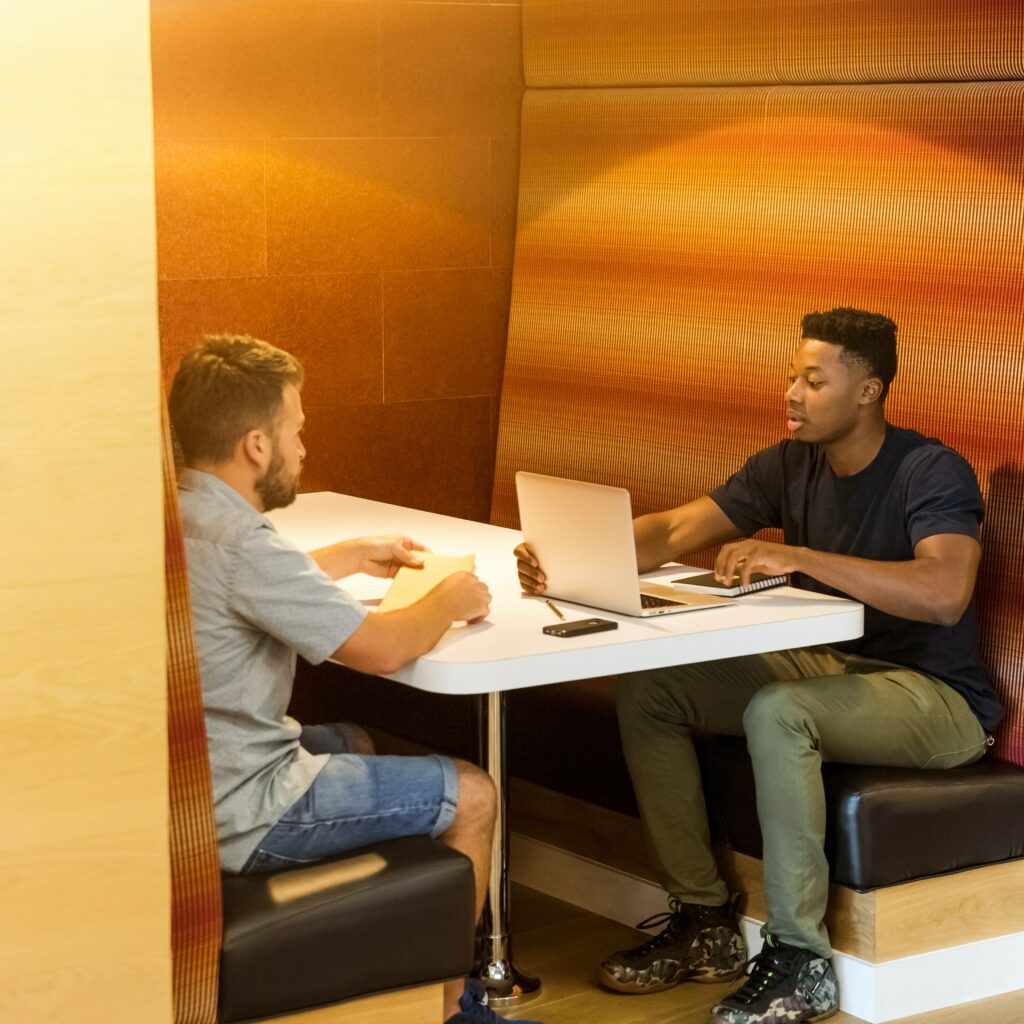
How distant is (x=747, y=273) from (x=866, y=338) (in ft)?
2.15

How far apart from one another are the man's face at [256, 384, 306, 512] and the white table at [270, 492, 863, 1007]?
33 centimetres

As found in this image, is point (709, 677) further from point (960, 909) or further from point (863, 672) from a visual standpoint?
point (960, 909)

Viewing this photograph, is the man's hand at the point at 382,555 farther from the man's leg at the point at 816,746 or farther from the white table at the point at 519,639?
the man's leg at the point at 816,746

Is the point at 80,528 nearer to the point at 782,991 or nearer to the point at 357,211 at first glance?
the point at 782,991

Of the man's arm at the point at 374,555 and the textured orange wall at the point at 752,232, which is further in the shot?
the textured orange wall at the point at 752,232

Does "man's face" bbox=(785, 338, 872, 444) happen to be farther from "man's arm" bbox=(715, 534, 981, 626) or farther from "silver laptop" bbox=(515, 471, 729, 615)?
"silver laptop" bbox=(515, 471, 729, 615)

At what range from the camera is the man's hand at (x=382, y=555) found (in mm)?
3092

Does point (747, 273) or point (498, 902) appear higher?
point (747, 273)

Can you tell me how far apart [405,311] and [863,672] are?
1.68m

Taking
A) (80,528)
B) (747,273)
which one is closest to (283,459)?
(80,528)

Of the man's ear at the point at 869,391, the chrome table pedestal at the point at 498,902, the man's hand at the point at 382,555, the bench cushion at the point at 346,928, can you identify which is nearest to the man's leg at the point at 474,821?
the bench cushion at the point at 346,928

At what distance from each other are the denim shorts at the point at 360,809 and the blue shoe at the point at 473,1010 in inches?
11.7

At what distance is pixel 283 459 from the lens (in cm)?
261

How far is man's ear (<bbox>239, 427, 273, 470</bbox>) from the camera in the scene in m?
2.57
